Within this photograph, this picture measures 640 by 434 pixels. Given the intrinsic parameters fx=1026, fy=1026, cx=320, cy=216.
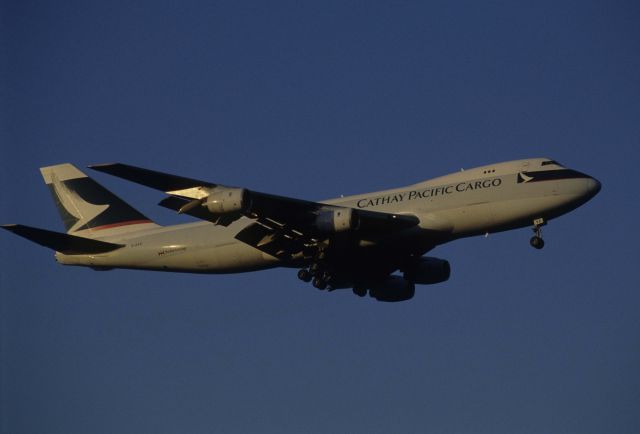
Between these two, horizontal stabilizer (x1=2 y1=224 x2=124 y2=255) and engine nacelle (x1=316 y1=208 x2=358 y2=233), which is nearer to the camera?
engine nacelle (x1=316 y1=208 x2=358 y2=233)

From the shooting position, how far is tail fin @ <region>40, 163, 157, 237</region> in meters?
57.4

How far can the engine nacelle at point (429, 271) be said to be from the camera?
2157 inches

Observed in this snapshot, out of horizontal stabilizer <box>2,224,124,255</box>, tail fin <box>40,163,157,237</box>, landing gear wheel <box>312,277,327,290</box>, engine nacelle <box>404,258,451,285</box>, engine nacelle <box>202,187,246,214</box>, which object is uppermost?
tail fin <box>40,163,157,237</box>

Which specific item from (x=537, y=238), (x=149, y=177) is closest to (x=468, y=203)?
(x=537, y=238)

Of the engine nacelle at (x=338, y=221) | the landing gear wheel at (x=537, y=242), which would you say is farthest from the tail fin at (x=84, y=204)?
the landing gear wheel at (x=537, y=242)

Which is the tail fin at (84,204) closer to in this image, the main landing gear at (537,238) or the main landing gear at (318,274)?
the main landing gear at (318,274)

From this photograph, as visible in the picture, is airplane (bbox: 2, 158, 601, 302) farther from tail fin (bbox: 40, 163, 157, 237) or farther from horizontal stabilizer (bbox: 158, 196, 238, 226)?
tail fin (bbox: 40, 163, 157, 237)

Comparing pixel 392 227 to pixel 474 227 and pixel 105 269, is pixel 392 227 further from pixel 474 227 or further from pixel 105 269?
pixel 105 269

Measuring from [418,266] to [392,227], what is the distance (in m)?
6.94

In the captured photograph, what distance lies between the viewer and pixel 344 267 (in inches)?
2067

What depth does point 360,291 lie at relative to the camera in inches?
2218

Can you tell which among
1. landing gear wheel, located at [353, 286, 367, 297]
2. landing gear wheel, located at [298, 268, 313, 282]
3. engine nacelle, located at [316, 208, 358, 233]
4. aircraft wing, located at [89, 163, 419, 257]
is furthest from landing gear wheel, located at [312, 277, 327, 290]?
engine nacelle, located at [316, 208, 358, 233]

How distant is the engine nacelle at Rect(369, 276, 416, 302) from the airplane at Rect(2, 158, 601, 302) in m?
0.72

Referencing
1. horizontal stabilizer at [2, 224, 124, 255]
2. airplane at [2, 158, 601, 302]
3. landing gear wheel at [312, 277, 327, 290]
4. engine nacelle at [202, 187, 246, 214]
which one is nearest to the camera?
engine nacelle at [202, 187, 246, 214]
